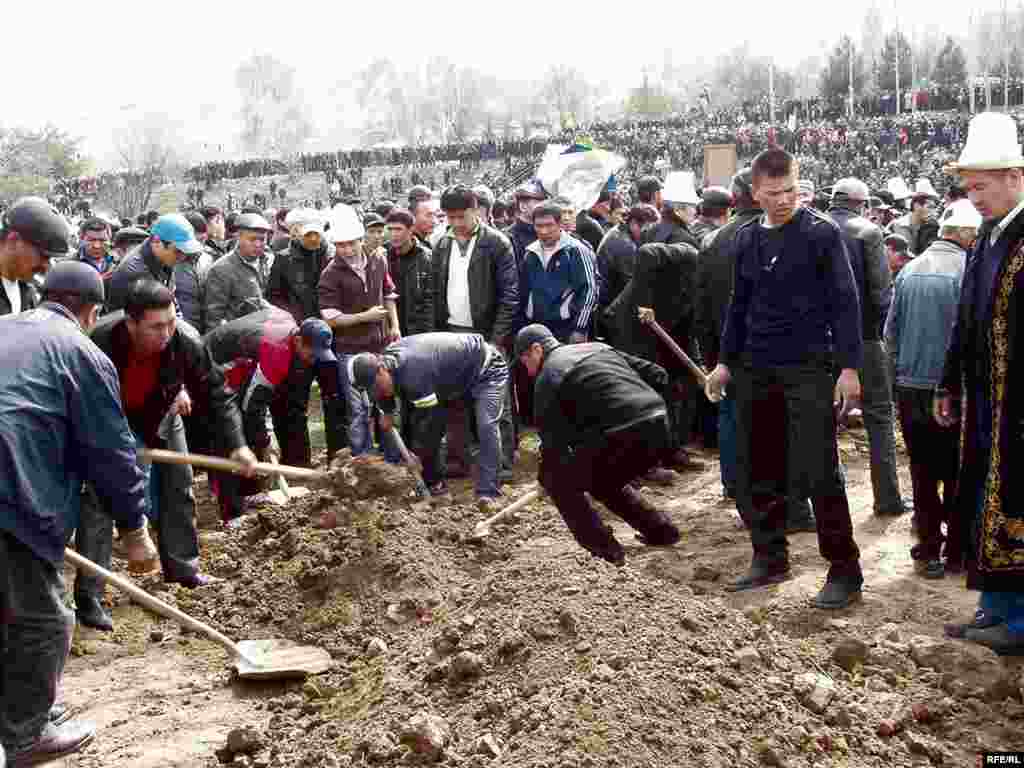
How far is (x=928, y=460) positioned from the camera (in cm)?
589

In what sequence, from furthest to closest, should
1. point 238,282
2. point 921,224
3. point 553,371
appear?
point 921,224
point 238,282
point 553,371

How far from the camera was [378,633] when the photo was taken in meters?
5.54

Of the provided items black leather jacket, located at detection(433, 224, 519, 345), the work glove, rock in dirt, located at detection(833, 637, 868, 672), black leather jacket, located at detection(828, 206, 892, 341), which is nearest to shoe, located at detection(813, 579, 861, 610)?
rock in dirt, located at detection(833, 637, 868, 672)

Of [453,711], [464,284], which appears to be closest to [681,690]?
[453,711]

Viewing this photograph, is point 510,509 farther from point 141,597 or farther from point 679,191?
point 679,191

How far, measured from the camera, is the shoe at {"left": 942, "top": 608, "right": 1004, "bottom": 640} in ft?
16.0

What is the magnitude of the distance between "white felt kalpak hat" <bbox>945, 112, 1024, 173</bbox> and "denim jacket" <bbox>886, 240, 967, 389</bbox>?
114 centimetres

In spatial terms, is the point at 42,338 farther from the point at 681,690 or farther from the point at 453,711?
the point at 681,690

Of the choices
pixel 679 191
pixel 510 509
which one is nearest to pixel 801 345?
pixel 510 509

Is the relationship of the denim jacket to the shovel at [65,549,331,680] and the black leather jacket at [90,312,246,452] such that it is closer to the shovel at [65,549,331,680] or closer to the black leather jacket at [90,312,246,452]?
the shovel at [65,549,331,680]

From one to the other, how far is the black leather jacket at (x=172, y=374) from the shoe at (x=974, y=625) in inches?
153

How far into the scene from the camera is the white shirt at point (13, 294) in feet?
18.2

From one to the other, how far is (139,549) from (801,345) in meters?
3.16

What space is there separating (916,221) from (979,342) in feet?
22.6
